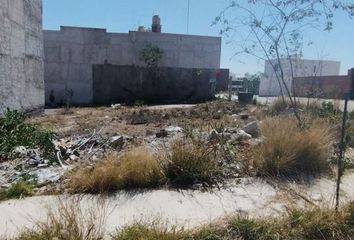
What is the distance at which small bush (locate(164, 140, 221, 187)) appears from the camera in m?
5.18

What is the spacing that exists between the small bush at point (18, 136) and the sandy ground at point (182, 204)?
1843 millimetres

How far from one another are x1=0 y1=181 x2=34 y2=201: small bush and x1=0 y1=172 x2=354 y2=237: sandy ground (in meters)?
0.15

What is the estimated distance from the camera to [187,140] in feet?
18.5

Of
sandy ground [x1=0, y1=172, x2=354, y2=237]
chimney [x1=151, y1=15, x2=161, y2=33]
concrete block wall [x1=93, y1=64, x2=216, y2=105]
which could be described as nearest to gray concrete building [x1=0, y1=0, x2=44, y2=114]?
sandy ground [x1=0, y1=172, x2=354, y2=237]

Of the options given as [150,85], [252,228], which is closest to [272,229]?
[252,228]

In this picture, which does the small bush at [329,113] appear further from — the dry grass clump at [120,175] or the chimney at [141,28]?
the chimney at [141,28]

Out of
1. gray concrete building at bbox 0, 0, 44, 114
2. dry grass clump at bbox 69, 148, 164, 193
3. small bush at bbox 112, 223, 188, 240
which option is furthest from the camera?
gray concrete building at bbox 0, 0, 44, 114

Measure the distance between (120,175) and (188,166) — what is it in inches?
37.3

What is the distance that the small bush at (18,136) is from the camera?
6070 millimetres

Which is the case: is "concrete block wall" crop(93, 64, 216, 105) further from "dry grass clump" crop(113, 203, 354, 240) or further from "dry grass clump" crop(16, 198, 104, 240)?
"dry grass clump" crop(16, 198, 104, 240)

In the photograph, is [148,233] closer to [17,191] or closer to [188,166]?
[188,166]

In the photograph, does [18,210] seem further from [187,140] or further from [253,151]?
[253,151]

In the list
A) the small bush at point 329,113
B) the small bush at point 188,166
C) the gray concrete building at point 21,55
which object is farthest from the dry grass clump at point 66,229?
the small bush at point 329,113

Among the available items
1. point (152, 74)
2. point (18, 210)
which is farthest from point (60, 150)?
point (152, 74)
